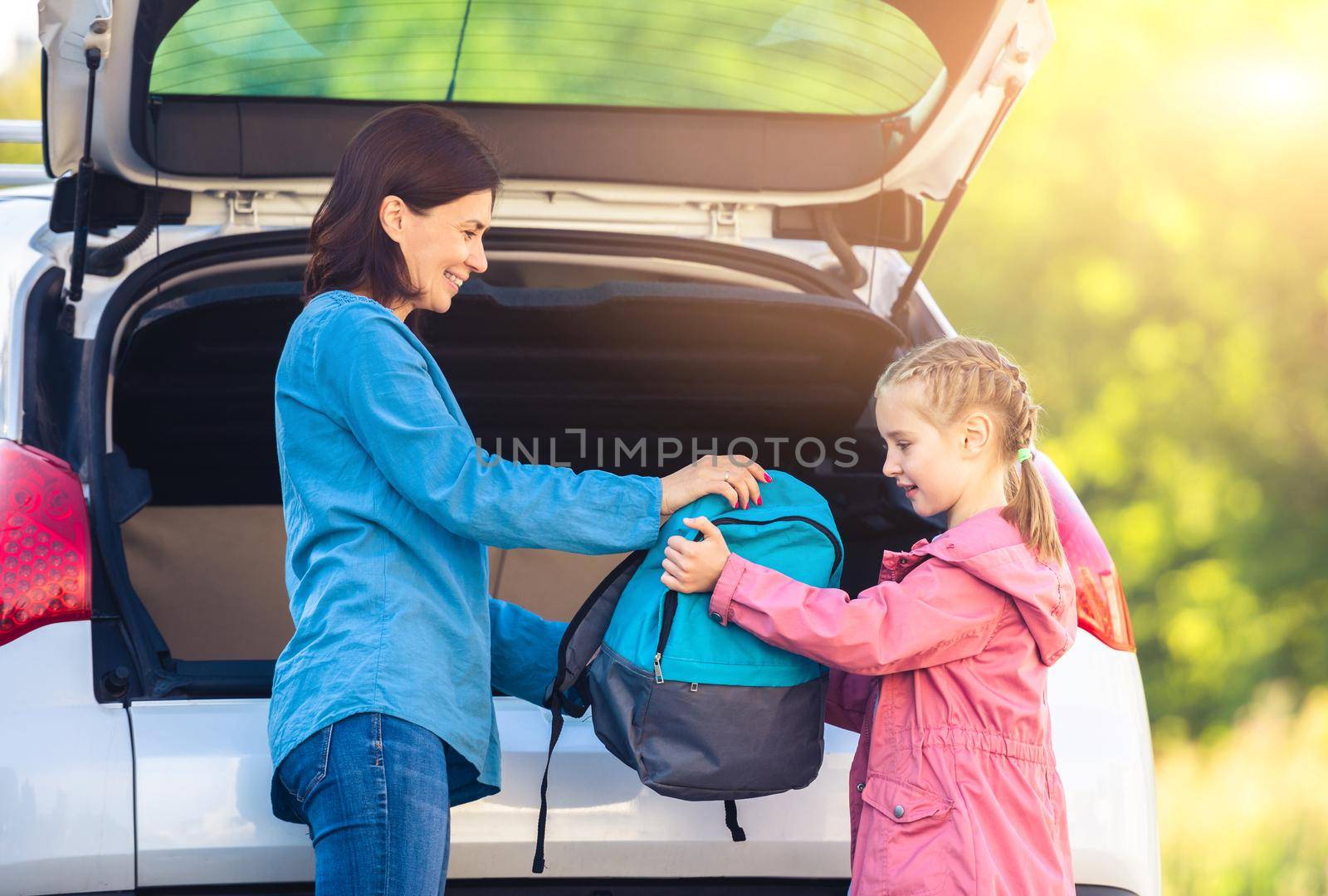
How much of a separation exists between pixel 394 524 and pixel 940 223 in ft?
4.90

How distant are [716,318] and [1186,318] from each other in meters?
9.94

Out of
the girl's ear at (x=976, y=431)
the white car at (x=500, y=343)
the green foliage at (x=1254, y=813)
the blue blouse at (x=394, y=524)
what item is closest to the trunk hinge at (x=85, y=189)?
the white car at (x=500, y=343)

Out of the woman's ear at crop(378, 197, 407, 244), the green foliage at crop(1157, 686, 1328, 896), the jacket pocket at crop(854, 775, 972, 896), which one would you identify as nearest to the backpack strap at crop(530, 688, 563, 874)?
the jacket pocket at crop(854, 775, 972, 896)

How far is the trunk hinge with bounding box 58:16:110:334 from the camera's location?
231 centimetres

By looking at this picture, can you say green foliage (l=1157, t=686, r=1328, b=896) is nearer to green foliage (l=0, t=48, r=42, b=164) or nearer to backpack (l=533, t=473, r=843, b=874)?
backpack (l=533, t=473, r=843, b=874)

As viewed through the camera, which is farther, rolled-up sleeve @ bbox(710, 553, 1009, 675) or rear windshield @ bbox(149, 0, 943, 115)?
rear windshield @ bbox(149, 0, 943, 115)

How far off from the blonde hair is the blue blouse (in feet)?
1.32

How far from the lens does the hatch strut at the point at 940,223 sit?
2.74 m

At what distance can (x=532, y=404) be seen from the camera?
2824 mm

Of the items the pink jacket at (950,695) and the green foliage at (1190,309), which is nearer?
the pink jacket at (950,695)

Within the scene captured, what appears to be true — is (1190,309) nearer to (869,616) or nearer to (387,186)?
(869,616)

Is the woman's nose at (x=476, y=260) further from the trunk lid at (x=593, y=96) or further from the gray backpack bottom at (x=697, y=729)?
the trunk lid at (x=593, y=96)

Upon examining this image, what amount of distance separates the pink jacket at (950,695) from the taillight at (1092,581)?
0.29 metres

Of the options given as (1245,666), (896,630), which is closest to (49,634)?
(896,630)
